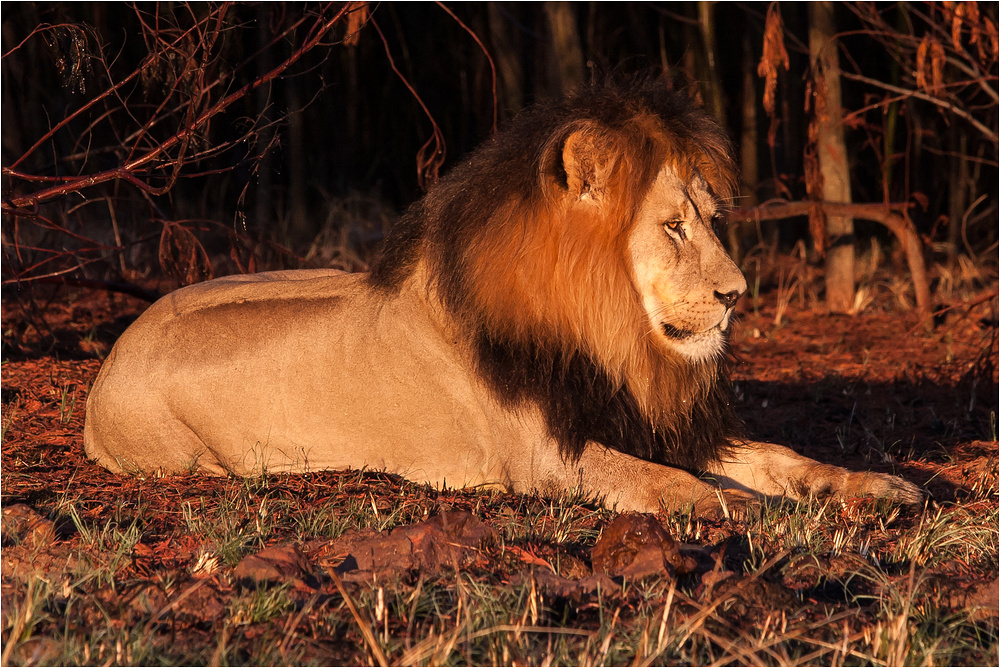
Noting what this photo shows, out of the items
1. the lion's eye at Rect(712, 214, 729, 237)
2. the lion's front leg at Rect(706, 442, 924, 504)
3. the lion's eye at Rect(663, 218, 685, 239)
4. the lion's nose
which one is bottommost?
the lion's front leg at Rect(706, 442, 924, 504)

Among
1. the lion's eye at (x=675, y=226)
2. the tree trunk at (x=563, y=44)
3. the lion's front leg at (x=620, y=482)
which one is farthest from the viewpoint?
the tree trunk at (x=563, y=44)

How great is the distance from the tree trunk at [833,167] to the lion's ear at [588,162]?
165 inches

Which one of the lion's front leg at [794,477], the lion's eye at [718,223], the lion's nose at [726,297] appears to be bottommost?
the lion's front leg at [794,477]

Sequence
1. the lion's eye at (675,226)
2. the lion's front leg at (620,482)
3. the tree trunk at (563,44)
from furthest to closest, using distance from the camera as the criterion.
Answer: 1. the tree trunk at (563,44)
2. the lion's eye at (675,226)
3. the lion's front leg at (620,482)

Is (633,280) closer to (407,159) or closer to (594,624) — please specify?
(594,624)

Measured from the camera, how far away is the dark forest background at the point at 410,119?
196 inches

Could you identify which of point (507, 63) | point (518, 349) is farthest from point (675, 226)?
point (507, 63)

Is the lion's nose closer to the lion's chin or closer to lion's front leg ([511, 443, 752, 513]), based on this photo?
the lion's chin

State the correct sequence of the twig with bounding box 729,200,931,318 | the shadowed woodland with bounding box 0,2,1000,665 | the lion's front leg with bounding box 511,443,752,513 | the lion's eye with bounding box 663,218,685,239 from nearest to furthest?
the shadowed woodland with bounding box 0,2,1000,665 → the lion's front leg with bounding box 511,443,752,513 → the lion's eye with bounding box 663,218,685,239 → the twig with bounding box 729,200,931,318

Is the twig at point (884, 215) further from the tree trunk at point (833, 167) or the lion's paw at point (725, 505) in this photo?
the lion's paw at point (725, 505)

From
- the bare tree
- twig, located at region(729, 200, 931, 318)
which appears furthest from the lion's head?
the bare tree

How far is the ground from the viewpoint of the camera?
2.33 meters

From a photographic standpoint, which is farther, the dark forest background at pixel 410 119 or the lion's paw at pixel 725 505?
the dark forest background at pixel 410 119

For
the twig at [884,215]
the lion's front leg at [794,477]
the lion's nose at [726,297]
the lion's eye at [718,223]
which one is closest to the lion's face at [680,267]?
the lion's nose at [726,297]
